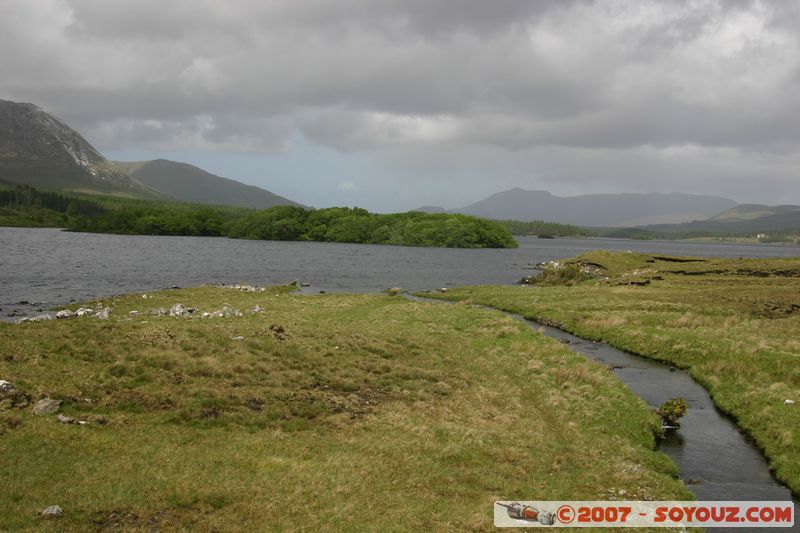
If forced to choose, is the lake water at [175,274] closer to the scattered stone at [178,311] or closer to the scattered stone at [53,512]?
the scattered stone at [178,311]

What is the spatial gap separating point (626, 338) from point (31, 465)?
4588 centimetres

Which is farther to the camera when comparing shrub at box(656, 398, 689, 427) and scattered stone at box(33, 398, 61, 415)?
shrub at box(656, 398, 689, 427)

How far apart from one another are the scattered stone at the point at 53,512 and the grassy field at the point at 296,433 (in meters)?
0.24

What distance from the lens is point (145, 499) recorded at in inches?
614

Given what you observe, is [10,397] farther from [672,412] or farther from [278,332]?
[672,412]

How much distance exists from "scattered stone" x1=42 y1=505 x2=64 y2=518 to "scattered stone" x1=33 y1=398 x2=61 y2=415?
7693 mm

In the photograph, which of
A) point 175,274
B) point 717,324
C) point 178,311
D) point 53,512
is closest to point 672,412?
point 717,324

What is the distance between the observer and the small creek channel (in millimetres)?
21797

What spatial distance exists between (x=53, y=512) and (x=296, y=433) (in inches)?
381

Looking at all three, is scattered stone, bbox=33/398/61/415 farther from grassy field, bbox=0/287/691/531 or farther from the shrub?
the shrub

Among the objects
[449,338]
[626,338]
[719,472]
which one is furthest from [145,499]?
[626,338]

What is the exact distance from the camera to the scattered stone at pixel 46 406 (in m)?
20.5

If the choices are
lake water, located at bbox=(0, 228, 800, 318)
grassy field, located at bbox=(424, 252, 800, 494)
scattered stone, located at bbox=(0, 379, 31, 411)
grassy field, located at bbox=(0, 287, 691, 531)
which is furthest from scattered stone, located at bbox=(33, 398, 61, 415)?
lake water, located at bbox=(0, 228, 800, 318)

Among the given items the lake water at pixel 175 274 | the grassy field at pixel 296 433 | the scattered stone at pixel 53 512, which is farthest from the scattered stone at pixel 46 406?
the lake water at pixel 175 274
